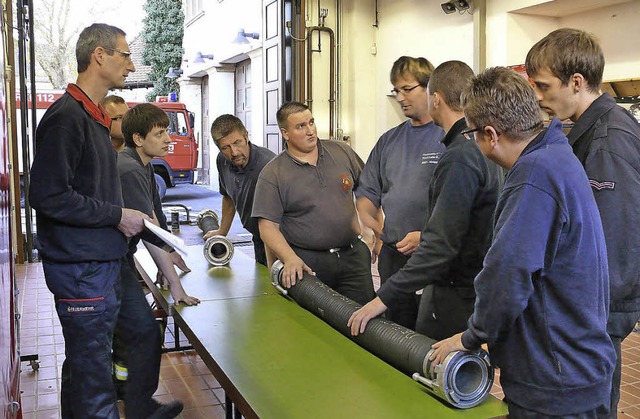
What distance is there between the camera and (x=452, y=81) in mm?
2551

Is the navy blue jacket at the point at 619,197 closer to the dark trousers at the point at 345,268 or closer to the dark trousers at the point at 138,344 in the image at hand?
the dark trousers at the point at 345,268

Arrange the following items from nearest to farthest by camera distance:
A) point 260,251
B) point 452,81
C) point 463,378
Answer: point 463,378 → point 452,81 → point 260,251

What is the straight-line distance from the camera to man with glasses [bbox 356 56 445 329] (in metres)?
3.18

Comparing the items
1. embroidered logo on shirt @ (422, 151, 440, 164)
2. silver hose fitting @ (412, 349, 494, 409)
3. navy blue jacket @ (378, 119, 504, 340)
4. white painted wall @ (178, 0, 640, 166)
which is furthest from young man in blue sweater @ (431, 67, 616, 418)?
white painted wall @ (178, 0, 640, 166)

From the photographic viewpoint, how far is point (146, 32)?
2622 centimetres

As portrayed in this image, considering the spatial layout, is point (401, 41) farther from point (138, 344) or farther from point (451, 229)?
point (451, 229)

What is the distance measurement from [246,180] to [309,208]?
3.14 feet

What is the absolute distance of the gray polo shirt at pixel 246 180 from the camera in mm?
4488

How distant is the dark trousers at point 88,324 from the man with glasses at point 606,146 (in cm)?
189

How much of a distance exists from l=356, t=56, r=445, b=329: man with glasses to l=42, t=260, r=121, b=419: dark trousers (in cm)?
132

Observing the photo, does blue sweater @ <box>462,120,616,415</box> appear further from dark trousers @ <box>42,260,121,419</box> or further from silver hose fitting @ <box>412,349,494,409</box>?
dark trousers @ <box>42,260,121,419</box>

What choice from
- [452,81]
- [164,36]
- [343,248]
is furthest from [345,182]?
[164,36]

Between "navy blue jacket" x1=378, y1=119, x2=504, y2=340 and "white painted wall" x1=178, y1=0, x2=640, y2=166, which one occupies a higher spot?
"white painted wall" x1=178, y1=0, x2=640, y2=166

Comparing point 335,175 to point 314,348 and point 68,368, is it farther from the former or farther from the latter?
point 68,368
